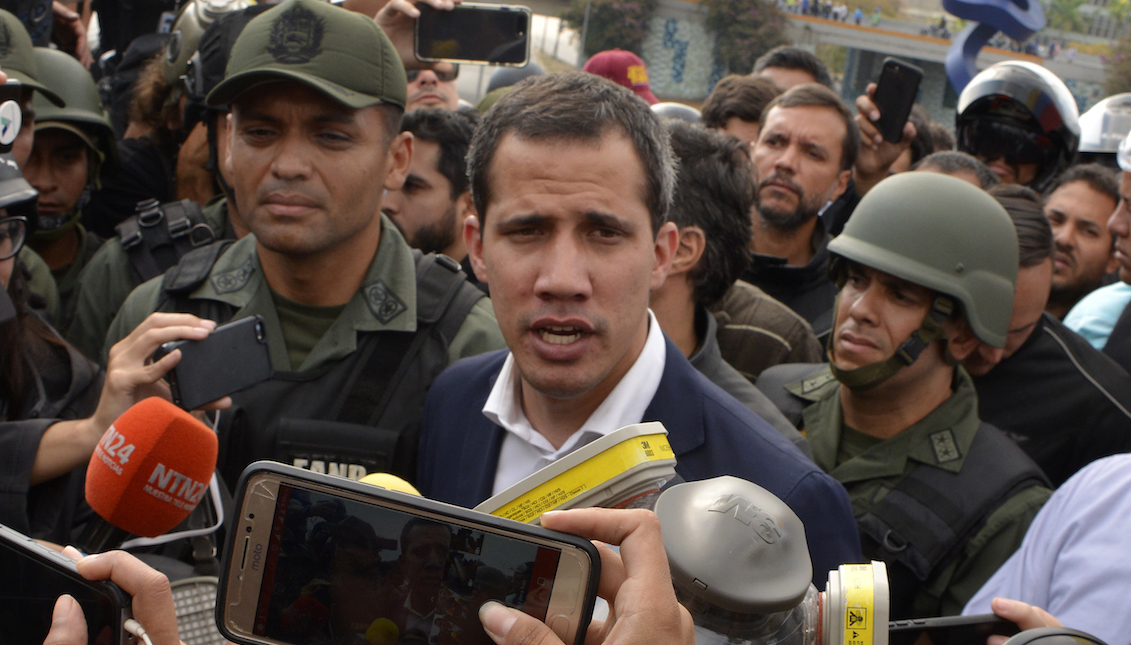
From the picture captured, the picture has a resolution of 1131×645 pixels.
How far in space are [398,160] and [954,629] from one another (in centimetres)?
224

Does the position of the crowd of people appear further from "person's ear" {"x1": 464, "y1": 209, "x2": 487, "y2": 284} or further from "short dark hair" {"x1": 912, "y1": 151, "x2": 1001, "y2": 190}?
"short dark hair" {"x1": 912, "y1": 151, "x2": 1001, "y2": 190}

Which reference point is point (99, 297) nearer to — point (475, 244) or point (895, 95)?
point (475, 244)

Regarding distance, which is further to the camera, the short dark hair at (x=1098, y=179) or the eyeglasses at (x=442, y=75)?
the eyeglasses at (x=442, y=75)

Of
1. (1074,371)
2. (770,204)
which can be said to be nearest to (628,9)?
(770,204)

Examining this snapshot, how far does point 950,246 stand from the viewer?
3152mm

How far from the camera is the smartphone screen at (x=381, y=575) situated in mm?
1202

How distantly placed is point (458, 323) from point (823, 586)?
1344 mm

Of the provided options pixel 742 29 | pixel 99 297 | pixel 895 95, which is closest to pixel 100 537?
pixel 99 297

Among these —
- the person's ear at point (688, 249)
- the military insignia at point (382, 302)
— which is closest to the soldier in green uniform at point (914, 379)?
the person's ear at point (688, 249)

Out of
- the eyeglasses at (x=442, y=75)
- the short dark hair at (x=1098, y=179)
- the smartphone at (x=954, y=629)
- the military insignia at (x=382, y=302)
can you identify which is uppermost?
the smartphone at (x=954, y=629)

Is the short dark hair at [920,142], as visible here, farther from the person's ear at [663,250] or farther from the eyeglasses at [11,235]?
the eyeglasses at [11,235]

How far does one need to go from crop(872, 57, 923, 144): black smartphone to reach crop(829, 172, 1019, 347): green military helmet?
1891mm

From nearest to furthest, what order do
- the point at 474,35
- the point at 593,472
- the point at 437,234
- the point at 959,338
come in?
the point at 593,472 → the point at 959,338 → the point at 474,35 → the point at 437,234

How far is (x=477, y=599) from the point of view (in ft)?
4.00
